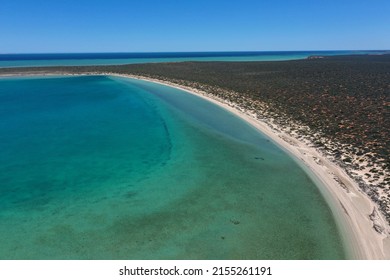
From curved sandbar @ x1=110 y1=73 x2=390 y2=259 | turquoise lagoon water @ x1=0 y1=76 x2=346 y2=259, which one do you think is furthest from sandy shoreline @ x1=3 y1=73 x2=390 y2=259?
turquoise lagoon water @ x1=0 y1=76 x2=346 y2=259

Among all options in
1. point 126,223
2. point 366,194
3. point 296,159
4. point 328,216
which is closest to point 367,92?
point 296,159

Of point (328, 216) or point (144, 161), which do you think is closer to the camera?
point (328, 216)

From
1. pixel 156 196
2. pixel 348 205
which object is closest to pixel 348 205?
pixel 348 205

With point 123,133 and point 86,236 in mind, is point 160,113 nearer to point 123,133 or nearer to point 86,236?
point 123,133

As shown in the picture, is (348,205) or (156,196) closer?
(348,205)

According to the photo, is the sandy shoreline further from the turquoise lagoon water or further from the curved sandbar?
the turquoise lagoon water

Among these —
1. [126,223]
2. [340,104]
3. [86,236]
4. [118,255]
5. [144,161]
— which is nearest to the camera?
[118,255]

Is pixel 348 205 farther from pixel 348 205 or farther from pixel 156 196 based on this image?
pixel 156 196
